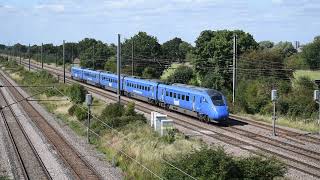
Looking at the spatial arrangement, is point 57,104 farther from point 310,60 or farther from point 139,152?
point 310,60

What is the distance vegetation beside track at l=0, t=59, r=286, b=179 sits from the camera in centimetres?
1698

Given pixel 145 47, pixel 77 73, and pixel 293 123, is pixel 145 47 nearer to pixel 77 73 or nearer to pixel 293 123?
pixel 77 73

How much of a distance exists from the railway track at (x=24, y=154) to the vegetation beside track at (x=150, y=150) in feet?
11.7

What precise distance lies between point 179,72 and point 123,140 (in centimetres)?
4913

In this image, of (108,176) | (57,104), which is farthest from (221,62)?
(108,176)

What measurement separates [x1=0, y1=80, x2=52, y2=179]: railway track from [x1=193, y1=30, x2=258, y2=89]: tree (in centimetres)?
3323

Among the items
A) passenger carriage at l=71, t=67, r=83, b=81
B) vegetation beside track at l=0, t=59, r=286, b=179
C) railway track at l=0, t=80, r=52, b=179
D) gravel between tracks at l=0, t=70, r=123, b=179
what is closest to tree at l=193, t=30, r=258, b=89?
passenger carriage at l=71, t=67, r=83, b=81

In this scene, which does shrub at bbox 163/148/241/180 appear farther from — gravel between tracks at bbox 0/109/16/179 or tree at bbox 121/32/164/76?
Result: tree at bbox 121/32/164/76

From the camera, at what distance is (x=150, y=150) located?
25.1 m

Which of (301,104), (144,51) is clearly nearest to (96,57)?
(144,51)

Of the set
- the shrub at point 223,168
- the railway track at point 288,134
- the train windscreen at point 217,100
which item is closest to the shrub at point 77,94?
the railway track at point 288,134

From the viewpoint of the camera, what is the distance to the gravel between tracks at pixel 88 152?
898 inches

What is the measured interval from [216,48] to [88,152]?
4586cm

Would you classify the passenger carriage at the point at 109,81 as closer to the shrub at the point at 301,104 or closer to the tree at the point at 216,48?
the tree at the point at 216,48
